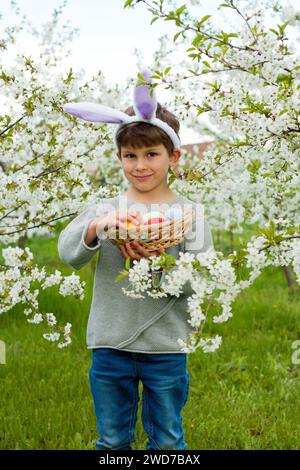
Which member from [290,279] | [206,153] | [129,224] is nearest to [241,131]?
[206,153]

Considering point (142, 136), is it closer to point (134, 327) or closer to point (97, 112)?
point (97, 112)

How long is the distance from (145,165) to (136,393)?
0.97m

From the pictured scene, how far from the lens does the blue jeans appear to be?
7.53ft

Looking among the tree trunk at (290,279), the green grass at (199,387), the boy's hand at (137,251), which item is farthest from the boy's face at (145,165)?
the tree trunk at (290,279)

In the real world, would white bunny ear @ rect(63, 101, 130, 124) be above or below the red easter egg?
above

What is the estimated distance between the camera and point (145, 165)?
2305 millimetres

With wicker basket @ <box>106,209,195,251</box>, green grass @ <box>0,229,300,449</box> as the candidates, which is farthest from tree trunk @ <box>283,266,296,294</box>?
wicker basket @ <box>106,209,195,251</box>

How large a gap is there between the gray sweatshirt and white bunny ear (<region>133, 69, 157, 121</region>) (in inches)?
15.0

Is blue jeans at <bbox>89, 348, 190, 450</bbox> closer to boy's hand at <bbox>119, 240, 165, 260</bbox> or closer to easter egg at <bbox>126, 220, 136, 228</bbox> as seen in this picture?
boy's hand at <bbox>119, 240, 165, 260</bbox>

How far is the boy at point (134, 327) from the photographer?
7.50 feet

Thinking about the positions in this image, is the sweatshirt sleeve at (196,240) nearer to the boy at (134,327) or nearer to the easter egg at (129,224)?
the boy at (134,327)

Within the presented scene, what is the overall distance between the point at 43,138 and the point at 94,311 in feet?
6.00

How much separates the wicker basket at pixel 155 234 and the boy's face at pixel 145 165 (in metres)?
0.31

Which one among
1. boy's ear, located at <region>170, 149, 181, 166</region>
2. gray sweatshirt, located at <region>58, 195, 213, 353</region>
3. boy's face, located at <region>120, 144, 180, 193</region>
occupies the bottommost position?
gray sweatshirt, located at <region>58, 195, 213, 353</region>
